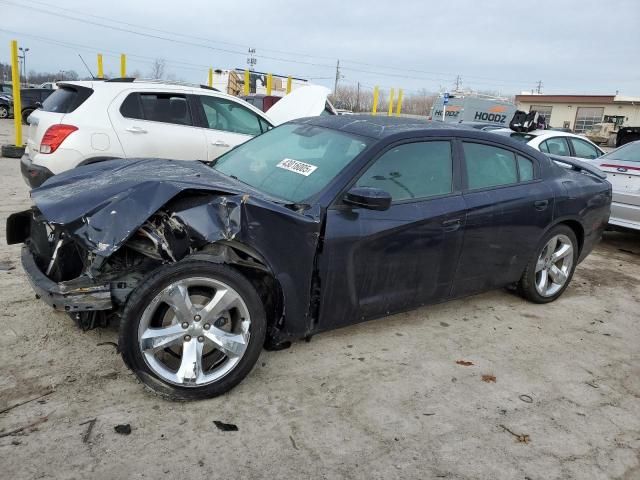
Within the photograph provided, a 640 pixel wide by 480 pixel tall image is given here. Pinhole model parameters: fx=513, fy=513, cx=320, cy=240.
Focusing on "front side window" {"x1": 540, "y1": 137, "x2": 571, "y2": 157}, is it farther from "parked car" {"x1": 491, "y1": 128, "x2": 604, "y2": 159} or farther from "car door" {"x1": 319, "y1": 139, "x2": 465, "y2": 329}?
"car door" {"x1": 319, "y1": 139, "x2": 465, "y2": 329}

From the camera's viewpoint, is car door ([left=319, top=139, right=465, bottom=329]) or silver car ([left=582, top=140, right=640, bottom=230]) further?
silver car ([left=582, top=140, right=640, bottom=230])

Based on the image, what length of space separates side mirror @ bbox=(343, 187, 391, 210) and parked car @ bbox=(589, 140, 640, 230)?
4.95m

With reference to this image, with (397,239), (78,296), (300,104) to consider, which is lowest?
(78,296)

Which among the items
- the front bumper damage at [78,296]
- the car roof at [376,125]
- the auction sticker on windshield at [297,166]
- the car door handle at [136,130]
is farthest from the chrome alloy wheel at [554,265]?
the car door handle at [136,130]

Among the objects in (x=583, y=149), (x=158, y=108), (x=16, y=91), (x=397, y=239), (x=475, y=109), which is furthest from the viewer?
(x=475, y=109)

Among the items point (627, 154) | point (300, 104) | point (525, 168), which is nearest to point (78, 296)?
point (525, 168)

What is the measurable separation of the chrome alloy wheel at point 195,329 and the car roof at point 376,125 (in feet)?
5.13

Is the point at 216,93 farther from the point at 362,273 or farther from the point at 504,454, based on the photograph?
the point at 504,454

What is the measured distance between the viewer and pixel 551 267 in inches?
185

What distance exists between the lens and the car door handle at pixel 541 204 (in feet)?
13.9

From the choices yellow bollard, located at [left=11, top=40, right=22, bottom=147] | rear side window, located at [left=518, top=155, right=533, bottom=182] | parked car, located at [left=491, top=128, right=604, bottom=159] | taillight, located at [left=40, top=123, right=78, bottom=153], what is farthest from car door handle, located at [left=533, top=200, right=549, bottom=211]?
yellow bollard, located at [left=11, top=40, right=22, bottom=147]

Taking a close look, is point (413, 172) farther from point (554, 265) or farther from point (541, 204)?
point (554, 265)

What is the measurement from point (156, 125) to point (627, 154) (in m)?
6.42

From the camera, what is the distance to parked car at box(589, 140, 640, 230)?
6551 mm
